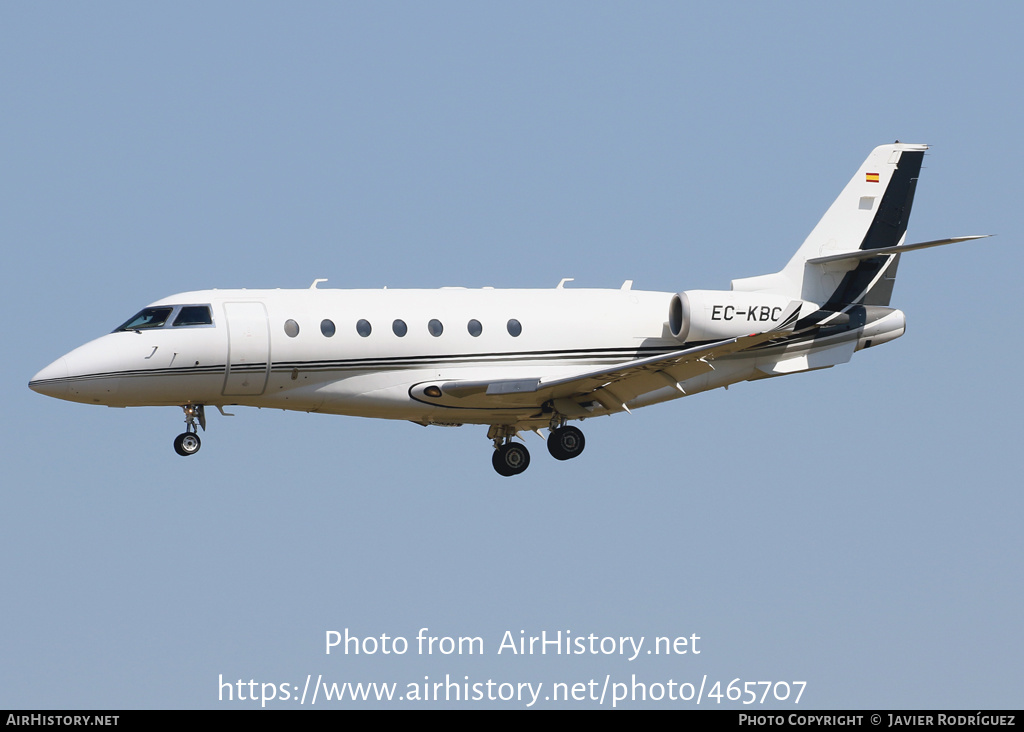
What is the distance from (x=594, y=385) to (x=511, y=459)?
2783 millimetres

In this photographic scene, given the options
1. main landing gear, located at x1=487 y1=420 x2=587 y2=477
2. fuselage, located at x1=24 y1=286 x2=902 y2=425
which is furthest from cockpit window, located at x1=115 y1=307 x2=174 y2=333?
main landing gear, located at x1=487 y1=420 x2=587 y2=477

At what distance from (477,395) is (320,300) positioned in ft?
11.7

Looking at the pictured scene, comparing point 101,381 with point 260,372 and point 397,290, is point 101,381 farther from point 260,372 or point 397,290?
point 397,290

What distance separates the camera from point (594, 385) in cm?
3164

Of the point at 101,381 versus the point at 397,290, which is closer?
the point at 101,381

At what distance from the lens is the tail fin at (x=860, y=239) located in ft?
114

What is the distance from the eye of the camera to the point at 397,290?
3183 cm

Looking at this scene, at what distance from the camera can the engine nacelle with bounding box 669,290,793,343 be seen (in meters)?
33.0

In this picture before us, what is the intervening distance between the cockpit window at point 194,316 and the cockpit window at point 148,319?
252mm

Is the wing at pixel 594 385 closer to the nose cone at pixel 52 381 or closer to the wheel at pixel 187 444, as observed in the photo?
the wheel at pixel 187 444

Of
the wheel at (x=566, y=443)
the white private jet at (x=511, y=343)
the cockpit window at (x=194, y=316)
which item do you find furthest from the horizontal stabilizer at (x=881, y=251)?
the cockpit window at (x=194, y=316)

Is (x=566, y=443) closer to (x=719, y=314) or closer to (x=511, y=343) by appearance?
(x=511, y=343)

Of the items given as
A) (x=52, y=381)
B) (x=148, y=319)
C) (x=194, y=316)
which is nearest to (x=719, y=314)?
(x=194, y=316)

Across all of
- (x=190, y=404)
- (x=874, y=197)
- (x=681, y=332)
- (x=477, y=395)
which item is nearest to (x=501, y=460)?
(x=477, y=395)
